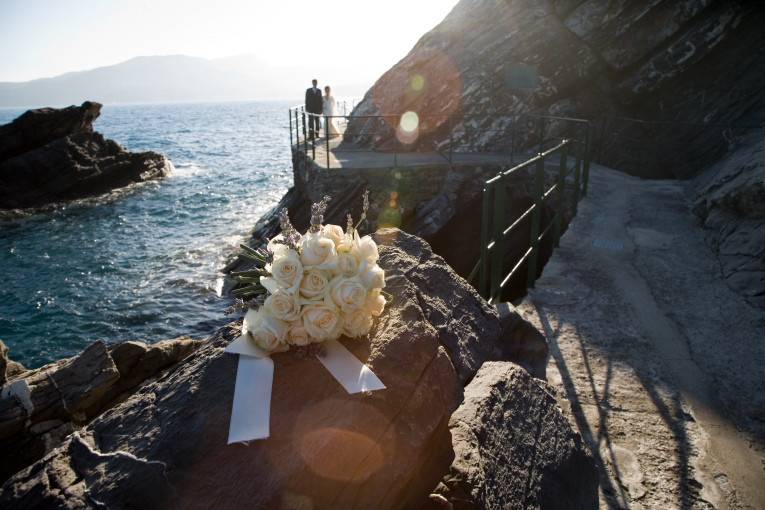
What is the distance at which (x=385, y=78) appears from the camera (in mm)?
17141

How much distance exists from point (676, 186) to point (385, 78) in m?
9.68

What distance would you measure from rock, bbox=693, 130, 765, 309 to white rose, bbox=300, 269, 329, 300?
5176mm

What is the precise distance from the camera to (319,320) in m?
1.73

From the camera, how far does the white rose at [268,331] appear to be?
5.74 feet

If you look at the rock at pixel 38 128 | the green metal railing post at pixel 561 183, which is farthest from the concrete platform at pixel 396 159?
the rock at pixel 38 128

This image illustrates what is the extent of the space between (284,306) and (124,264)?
51.3ft

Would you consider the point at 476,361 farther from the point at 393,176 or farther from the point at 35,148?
the point at 35,148

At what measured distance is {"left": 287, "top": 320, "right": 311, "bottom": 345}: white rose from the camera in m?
1.76

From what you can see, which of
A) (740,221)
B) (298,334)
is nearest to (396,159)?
(740,221)

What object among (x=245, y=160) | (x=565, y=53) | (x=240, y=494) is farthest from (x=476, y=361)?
(x=245, y=160)

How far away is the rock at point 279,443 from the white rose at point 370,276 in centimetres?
26

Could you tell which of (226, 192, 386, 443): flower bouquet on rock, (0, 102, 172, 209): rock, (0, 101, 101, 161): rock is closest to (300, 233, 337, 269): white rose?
(226, 192, 386, 443): flower bouquet on rock

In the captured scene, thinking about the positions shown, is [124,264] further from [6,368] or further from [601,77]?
[601,77]

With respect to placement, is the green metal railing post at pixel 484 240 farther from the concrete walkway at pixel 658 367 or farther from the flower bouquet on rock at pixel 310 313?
the flower bouquet on rock at pixel 310 313
